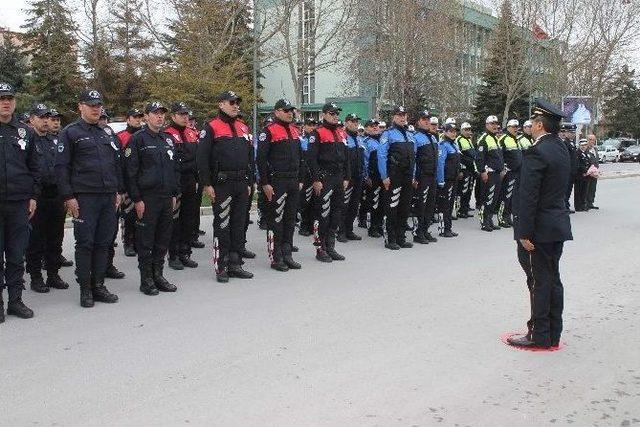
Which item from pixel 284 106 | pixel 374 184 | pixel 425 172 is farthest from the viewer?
pixel 374 184

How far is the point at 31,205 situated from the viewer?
6.35 meters

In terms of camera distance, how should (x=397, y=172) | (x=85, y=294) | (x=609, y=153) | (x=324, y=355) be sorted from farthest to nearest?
(x=609, y=153) < (x=397, y=172) < (x=85, y=294) < (x=324, y=355)

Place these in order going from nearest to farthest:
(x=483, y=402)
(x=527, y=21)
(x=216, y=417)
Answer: (x=216, y=417), (x=483, y=402), (x=527, y=21)

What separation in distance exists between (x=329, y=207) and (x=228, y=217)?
1776 mm

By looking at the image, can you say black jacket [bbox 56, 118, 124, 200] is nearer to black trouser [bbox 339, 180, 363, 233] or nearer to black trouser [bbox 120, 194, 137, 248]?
black trouser [bbox 120, 194, 137, 248]

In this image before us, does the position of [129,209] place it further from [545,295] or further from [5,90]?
[545,295]

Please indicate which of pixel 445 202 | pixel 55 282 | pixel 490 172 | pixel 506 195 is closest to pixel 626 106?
pixel 506 195

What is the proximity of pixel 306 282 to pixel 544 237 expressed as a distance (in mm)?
3258

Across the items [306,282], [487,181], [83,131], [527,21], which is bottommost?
[306,282]

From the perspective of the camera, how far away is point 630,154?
1994 inches

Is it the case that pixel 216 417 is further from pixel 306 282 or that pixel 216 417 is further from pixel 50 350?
pixel 306 282

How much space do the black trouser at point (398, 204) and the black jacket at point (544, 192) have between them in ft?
16.4

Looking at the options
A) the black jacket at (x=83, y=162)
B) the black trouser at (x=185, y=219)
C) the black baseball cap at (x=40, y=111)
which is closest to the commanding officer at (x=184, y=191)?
the black trouser at (x=185, y=219)

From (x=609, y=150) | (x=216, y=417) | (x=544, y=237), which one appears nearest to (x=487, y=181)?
(x=544, y=237)
